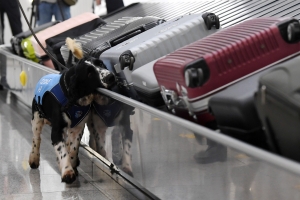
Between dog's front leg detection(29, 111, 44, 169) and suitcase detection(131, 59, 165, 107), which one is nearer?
suitcase detection(131, 59, 165, 107)

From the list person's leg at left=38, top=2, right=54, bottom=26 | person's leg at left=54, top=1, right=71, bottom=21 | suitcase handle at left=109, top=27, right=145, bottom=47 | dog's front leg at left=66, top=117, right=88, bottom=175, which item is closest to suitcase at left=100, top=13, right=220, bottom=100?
dog's front leg at left=66, top=117, right=88, bottom=175

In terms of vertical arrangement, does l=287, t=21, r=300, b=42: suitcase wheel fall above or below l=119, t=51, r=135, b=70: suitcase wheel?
above

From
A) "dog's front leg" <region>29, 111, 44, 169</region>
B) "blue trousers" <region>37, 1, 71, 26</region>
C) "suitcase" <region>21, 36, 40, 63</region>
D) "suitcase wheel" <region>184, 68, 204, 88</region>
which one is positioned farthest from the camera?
"blue trousers" <region>37, 1, 71, 26</region>

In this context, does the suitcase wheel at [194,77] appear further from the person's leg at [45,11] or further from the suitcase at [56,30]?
the person's leg at [45,11]

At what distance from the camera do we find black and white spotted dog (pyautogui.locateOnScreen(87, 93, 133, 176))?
338 centimetres

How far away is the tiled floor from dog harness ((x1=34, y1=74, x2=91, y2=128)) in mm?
394

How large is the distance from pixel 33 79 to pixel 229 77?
129 inches

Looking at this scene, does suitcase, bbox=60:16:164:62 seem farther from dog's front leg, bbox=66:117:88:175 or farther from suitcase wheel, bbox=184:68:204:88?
suitcase wheel, bbox=184:68:204:88

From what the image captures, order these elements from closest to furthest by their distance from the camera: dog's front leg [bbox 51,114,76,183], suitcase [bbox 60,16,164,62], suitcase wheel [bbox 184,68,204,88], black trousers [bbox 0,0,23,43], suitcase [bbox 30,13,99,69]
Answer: suitcase wheel [bbox 184,68,204,88]
dog's front leg [bbox 51,114,76,183]
suitcase [bbox 60,16,164,62]
suitcase [bbox 30,13,99,69]
black trousers [bbox 0,0,23,43]

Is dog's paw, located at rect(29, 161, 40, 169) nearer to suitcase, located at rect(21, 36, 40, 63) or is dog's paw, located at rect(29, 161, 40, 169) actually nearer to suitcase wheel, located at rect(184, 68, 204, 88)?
suitcase wheel, located at rect(184, 68, 204, 88)

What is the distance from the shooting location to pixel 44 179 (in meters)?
3.99

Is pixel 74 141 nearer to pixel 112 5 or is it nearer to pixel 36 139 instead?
pixel 36 139

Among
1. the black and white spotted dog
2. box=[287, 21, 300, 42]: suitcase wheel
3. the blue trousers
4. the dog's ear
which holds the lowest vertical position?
the blue trousers

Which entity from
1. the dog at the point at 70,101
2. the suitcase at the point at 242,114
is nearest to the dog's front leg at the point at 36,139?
the dog at the point at 70,101
